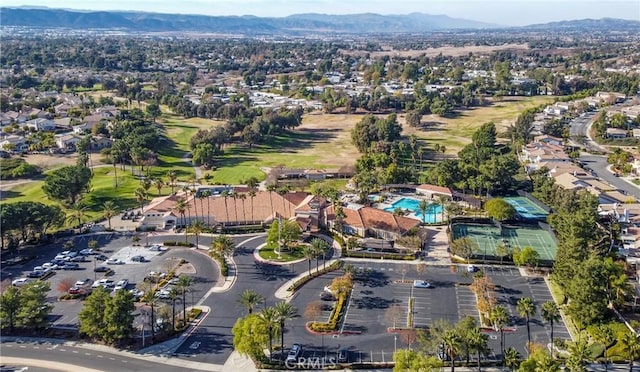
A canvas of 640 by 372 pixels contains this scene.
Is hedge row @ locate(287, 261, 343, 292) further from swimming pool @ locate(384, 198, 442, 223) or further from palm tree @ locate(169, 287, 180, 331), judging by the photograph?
swimming pool @ locate(384, 198, 442, 223)

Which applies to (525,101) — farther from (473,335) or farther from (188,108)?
(473,335)

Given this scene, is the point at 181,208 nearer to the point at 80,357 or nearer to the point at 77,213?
the point at 77,213

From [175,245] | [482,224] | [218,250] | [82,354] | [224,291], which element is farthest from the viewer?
→ [482,224]

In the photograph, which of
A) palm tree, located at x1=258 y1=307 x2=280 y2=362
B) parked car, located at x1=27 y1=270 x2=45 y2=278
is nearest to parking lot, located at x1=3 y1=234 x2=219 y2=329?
parked car, located at x1=27 y1=270 x2=45 y2=278

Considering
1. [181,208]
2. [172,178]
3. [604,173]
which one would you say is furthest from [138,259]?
[604,173]

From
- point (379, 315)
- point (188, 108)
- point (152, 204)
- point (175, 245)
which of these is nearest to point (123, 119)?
point (188, 108)

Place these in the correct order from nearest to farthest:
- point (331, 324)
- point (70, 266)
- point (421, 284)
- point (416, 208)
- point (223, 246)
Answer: point (331, 324) → point (421, 284) → point (70, 266) → point (223, 246) → point (416, 208)
